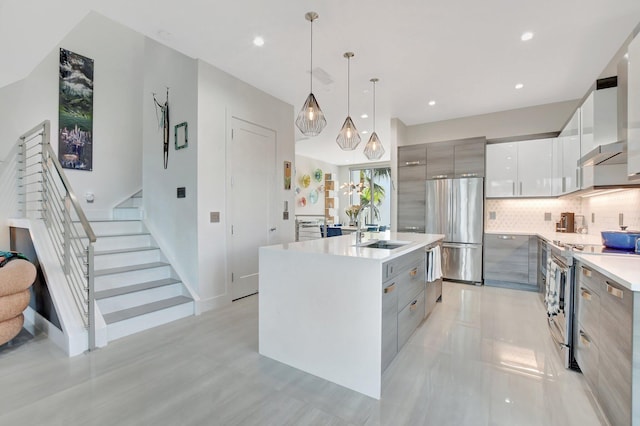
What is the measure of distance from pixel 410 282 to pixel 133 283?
3077 millimetres

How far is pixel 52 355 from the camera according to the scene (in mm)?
2385

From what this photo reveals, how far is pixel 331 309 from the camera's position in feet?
6.64

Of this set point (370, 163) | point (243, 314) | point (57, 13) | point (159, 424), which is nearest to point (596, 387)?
point (159, 424)

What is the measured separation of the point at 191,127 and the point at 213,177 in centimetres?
63

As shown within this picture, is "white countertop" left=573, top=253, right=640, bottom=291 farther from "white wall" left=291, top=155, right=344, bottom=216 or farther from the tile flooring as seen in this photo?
"white wall" left=291, top=155, right=344, bottom=216

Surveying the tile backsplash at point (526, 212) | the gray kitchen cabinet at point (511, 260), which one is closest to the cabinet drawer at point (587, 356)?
the gray kitchen cabinet at point (511, 260)

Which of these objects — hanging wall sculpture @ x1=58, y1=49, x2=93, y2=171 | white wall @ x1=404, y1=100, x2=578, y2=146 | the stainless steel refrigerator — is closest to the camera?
hanging wall sculpture @ x1=58, y1=49, x2=93, y2=171

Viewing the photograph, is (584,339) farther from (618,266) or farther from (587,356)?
(618,266)

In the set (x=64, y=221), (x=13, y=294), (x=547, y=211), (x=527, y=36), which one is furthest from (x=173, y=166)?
(x=547, y=211)

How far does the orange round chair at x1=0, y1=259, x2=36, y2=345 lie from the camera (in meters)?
2.32

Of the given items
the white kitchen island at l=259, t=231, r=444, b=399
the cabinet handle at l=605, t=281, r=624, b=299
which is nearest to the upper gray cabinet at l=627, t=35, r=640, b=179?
the cabinet handle at l=605, t=281, r=624, b=299

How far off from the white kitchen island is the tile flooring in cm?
13

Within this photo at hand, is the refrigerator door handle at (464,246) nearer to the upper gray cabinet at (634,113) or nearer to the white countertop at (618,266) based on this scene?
the white countertop at (618,266)

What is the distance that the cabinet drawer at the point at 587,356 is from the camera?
183 centimetres
